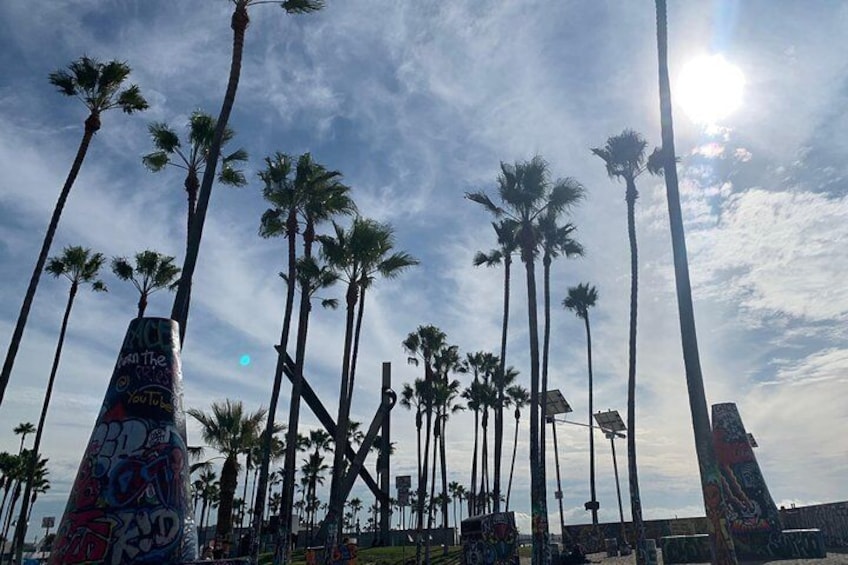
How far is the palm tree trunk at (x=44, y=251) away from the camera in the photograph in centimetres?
1931

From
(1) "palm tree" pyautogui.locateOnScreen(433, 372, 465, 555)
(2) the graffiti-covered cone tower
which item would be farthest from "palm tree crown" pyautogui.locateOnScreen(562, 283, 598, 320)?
(2) the graffiti-covered cone tower

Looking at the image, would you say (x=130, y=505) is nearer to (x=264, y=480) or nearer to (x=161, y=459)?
(x=161, y=459)

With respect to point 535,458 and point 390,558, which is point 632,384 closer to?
point 535,458

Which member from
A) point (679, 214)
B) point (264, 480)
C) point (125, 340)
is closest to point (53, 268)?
point (264, 480)

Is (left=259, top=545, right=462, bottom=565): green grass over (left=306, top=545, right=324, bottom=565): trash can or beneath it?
beneath

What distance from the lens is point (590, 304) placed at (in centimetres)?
4391

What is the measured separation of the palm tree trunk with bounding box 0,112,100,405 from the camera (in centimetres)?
1931

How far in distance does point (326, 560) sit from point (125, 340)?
43.0ft

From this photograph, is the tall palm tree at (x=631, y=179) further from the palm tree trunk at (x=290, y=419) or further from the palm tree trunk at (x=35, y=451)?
the palm tree trunk at (x=35, y=451)

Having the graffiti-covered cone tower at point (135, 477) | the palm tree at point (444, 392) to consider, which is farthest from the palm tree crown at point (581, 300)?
the graffiti-covered cone tower at point (135, 477)

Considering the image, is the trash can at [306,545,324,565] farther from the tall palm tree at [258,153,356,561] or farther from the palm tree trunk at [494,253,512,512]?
the palm tree trunk at [494,253,512,512]

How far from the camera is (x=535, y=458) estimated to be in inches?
896

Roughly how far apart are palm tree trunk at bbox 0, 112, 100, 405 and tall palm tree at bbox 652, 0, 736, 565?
19.5 meters

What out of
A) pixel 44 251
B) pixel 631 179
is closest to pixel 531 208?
pixel 631 179
